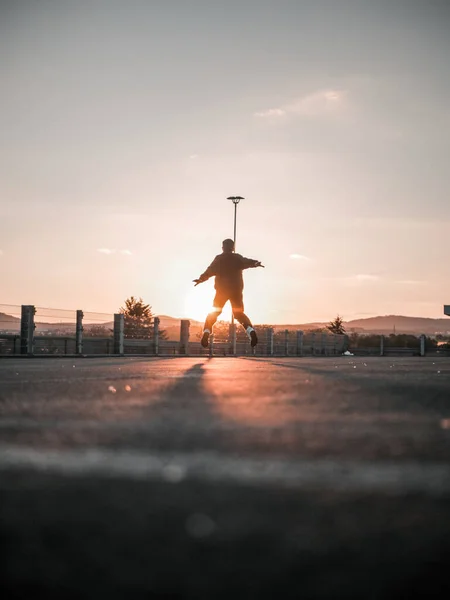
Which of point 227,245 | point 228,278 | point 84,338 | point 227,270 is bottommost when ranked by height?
point 84,338

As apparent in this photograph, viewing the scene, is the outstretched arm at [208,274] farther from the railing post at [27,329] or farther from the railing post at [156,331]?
the railing post at [156,331]

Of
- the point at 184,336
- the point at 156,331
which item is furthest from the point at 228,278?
the point at 184,336

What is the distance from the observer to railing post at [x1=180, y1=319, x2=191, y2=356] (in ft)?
98.8

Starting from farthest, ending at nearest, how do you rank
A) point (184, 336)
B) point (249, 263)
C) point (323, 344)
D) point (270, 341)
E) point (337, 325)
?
point (337, 325)
point (323, 344)
point (270, 341)
point (184, 336)
point (249, 263)

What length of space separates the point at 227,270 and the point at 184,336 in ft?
49.3

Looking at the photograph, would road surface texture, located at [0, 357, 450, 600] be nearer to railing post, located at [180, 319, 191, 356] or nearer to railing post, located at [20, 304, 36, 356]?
railing post, located at [20, 304, 36, 356]

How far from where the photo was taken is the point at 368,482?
1580 mm

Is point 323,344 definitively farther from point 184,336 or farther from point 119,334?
point 119,334

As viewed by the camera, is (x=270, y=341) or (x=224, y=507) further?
(x=270, y=341)

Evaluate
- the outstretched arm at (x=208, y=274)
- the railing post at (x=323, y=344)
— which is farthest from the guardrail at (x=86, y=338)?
the railing post at (x=323, y=344)

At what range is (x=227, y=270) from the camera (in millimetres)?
15469

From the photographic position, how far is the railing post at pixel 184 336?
98.8 ft

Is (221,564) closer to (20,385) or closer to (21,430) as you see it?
(21,430)

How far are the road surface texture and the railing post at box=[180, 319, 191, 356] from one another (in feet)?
89.2
